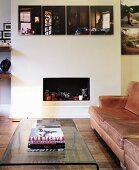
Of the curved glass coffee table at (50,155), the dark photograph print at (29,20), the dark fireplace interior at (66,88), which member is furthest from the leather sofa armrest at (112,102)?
the dark photograph print at (29,20)

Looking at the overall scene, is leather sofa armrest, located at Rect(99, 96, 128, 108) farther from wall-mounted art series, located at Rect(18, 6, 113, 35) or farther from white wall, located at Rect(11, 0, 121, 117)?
wall-mounted art series, located at Rect(18, 6, 113, 35)

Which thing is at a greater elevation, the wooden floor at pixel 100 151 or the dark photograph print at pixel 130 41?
the dark photograph print at pixel 130 41

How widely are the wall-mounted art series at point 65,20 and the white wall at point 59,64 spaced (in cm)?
10

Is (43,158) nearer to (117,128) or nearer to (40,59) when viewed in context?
(117,128)

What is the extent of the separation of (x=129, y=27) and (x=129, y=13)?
296 mm

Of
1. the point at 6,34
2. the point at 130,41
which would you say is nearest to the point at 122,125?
the point at 130,41

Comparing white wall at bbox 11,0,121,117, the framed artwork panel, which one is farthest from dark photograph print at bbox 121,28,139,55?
the framed artwork panel

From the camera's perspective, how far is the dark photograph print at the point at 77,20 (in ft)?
17.9

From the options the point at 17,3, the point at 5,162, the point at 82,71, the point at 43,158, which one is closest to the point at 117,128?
the point at 43,158

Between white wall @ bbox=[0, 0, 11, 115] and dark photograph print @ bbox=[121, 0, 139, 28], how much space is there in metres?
2.43

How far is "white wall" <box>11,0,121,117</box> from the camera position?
545 centimetres

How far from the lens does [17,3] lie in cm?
541

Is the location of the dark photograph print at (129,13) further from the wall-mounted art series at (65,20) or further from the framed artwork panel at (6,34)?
the framed artwork panel at (6,34)

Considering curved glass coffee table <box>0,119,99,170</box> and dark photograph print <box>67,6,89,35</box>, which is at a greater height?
dark photograph print <box>67,6,89,35</box>
